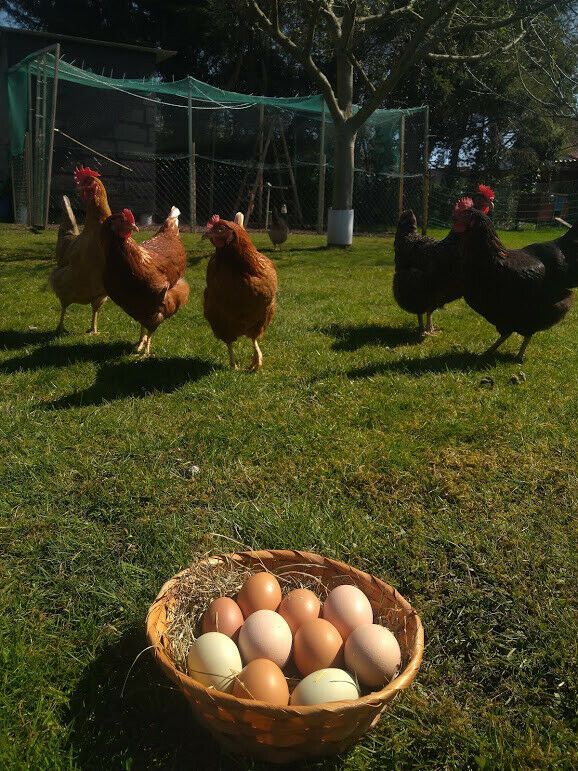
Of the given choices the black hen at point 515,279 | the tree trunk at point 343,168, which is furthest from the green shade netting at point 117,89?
the black hen at point 515,279

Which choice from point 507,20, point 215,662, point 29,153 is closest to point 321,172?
point 507,20

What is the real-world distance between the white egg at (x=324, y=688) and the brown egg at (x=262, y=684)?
38 millimetres

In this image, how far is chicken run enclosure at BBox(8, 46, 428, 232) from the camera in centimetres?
1363

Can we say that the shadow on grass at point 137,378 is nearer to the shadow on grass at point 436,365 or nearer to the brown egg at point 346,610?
the shadow on grass at point 436,365

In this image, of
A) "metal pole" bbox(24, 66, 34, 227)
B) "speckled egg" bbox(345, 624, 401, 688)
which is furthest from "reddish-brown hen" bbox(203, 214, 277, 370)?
"metal pole" bbox(24, 66, 34, 227)

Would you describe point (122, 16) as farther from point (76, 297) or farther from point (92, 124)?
point (76, 297)

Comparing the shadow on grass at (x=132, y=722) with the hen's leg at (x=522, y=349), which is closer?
the shadow on grass at (x=132, y=722)

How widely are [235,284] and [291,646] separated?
3019 millimetres

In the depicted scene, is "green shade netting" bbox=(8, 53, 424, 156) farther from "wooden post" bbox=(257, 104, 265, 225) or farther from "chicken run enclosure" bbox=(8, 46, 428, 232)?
"wooden post" bbox=(257, 104, 265, 225)

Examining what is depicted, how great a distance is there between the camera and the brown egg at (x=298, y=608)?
1.91 meters

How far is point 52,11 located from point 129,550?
22.1 meters

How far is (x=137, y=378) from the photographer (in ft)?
14.7

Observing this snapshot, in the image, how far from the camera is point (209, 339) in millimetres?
5516

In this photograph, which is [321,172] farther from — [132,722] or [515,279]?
[132,722]
